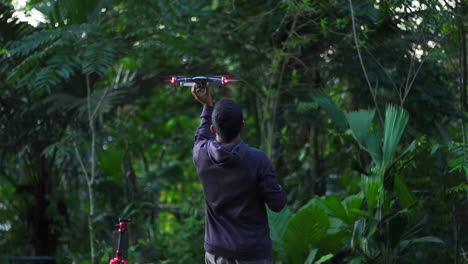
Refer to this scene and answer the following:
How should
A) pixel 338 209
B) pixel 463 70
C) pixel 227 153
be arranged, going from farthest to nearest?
1. pixel 463 70
2. pixel 338 209
3. pixel 227 153

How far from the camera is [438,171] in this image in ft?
19.6

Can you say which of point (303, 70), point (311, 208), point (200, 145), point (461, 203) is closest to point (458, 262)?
point (461, 203)

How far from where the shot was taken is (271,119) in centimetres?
716

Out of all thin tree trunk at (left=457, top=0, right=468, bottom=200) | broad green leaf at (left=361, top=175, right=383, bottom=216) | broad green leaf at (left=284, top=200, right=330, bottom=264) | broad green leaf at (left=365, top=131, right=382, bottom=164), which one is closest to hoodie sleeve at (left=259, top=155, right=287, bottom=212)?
broad green leaf at (left=361, top=175, right=383, bottom=216)

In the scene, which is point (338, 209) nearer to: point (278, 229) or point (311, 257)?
point (311, 257)

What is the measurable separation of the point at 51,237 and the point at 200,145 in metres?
4.81

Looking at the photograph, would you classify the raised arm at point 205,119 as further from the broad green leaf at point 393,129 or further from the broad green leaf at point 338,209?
the broad green leaf at point 338,209

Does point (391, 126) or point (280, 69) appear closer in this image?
point (391, 126)

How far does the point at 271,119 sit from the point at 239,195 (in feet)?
13.4

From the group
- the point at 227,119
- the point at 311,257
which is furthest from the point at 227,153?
the point at 311,257

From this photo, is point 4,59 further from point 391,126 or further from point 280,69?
point 391,126

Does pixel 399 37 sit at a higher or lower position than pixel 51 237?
higher

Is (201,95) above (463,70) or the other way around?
the other way around

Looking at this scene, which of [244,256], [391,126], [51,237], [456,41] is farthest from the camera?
[51,237]
